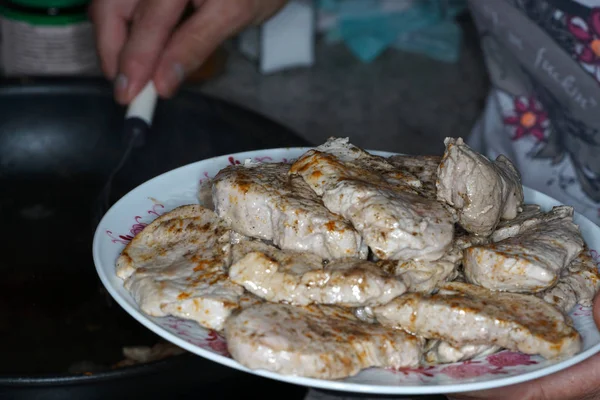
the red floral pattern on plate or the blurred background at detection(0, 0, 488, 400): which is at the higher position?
the red floral pattern on plate

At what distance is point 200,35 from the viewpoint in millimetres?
2148

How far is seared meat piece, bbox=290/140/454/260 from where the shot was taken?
45.2 inches

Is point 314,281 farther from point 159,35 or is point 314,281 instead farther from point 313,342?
point 159,35

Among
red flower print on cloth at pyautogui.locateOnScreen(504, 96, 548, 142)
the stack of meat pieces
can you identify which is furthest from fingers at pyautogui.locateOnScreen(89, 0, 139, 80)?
red flower print on cloth at pyautogui.locateOnScreen(504, 96, 548, 142)

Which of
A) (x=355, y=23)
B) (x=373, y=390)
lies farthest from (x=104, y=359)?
(x=355, y=23)

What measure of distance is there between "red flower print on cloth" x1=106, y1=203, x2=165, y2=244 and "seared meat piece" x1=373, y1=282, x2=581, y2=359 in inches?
18.5

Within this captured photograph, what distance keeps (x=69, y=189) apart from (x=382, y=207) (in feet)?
3.70

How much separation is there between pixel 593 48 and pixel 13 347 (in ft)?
5.08

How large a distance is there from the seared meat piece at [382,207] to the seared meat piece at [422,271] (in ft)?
0.04

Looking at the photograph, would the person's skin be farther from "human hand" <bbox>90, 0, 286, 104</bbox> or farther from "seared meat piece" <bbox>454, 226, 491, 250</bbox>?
"seared meat piece" <bbox>454, 226, 491, 250</bbox>

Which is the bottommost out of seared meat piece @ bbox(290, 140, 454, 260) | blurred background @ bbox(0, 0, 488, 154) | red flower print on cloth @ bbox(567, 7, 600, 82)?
blurred background @ bbox(0, 0, 488, 154)

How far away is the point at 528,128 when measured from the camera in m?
2.16

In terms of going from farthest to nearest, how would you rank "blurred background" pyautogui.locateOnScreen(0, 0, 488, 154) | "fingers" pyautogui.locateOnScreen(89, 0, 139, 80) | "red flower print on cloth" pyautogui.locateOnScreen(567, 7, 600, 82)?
"blurred background" pyautogui.locateOnScreen(0, 0, 488, 154)
"fingers" pyautogui.locateOnScreen(89, 0, 139, 80)
"red flower print on cloth" pyautogui.locateOnScreen(567, 7, 600, 82)

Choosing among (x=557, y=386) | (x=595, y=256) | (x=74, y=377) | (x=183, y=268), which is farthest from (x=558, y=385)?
(x=74, y=377)
